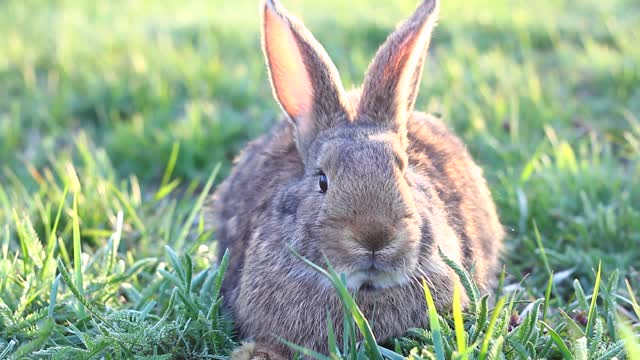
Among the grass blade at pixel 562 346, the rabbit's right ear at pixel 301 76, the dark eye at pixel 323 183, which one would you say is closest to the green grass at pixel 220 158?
the grass blade at pixel 562 346

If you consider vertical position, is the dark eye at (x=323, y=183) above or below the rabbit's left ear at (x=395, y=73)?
below

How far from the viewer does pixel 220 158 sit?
5.16 meters

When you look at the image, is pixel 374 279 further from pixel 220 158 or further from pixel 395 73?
pixel 220 158

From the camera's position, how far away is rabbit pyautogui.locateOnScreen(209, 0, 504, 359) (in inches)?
105

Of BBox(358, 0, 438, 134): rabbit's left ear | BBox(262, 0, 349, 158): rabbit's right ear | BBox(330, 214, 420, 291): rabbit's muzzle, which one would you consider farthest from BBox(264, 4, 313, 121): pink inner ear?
BBox(330, 214, 420, 291): rabbit's muzzle

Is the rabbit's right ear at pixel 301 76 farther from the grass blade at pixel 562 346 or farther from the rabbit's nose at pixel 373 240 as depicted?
the grass blade at pixel 562 346

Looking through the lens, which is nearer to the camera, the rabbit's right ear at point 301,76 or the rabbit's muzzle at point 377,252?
the rabbit's muzzle at point 377,252

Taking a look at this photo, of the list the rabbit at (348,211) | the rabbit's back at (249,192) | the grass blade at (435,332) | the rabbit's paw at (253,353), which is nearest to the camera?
the grass blade at (435,332)

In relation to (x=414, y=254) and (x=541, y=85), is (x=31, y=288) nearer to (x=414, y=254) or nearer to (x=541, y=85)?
(x=414, y=254)

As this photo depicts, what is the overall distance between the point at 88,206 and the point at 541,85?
331 centimetres

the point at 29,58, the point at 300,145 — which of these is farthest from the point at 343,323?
the point at 29,58

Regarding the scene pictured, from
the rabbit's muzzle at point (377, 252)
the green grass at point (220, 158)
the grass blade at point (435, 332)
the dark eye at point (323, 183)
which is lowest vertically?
the green grass at point (220, 158)

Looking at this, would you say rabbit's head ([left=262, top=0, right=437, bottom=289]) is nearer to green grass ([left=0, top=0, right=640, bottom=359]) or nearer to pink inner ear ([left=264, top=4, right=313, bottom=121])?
pink inner ear ([left=264, top=4, right=313, bottom=121])

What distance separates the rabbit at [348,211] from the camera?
2.68 metres
